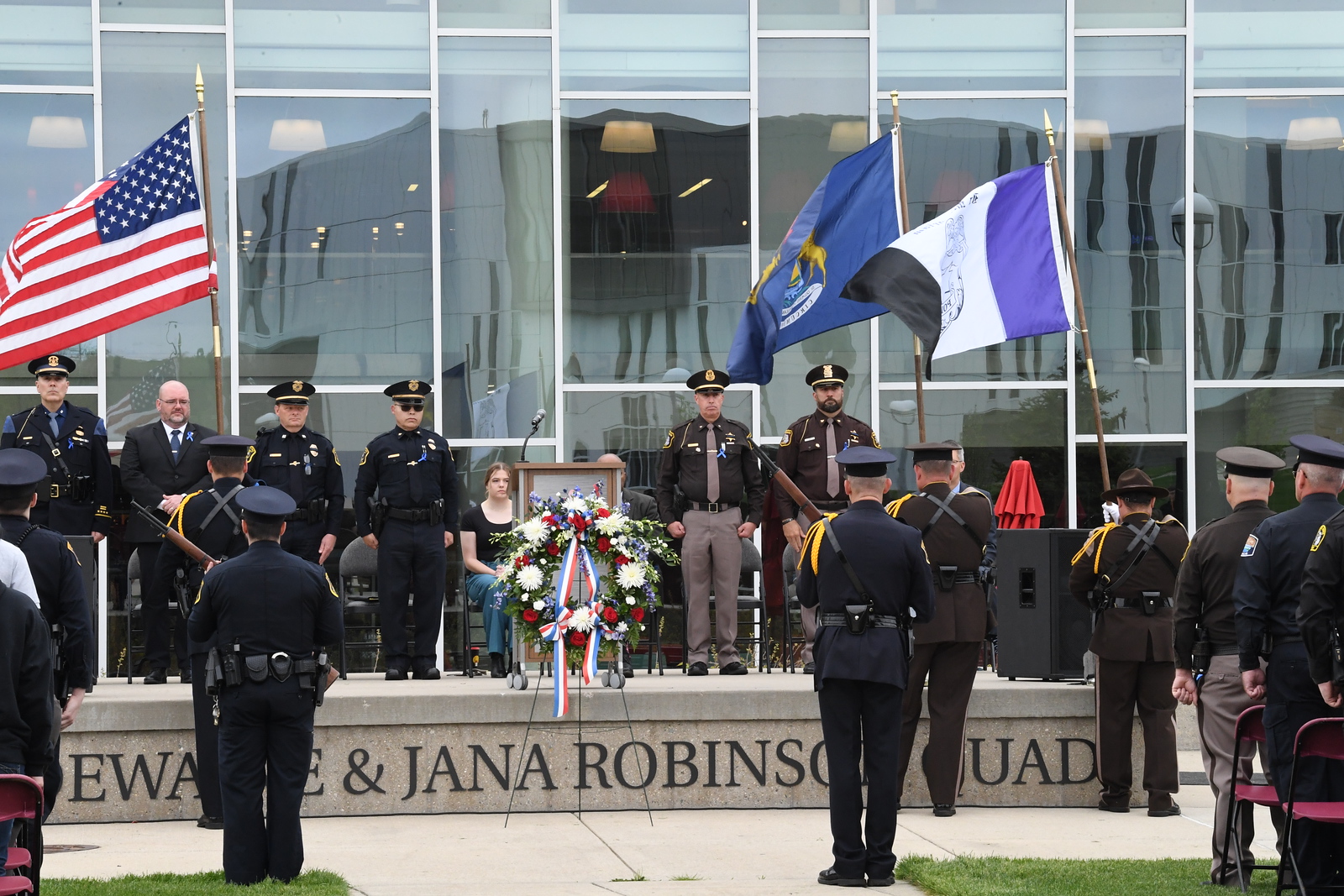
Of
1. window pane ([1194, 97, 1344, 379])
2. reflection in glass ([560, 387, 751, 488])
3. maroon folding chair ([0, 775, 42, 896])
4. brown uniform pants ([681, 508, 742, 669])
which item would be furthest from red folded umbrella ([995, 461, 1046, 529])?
maroon folding chair ([0, 775, 42, 896])

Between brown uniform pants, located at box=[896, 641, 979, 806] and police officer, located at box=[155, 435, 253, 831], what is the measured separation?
13.4 feet

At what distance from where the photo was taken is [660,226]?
15.4 m

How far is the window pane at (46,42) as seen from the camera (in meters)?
14.7

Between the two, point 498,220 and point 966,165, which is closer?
point 498,220

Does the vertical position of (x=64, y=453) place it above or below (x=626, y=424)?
below

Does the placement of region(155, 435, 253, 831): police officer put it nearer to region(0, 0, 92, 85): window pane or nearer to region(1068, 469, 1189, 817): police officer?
region(1068, 469, 1189, 817): police officer

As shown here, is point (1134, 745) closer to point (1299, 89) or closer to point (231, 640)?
point (231, 640)

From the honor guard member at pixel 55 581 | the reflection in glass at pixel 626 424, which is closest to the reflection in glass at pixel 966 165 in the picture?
the reflection in glass at pixel 626 424

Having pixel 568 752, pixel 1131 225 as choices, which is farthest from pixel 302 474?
pixel 1131 225

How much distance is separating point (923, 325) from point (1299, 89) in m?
6.35

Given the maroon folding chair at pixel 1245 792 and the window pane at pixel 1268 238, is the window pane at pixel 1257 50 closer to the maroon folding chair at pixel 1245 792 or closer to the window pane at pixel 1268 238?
the window pane at pixel 1268 238

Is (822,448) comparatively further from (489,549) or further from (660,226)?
(660,226)

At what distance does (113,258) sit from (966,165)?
7692 mm

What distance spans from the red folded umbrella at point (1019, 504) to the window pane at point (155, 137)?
6934 millimetres
